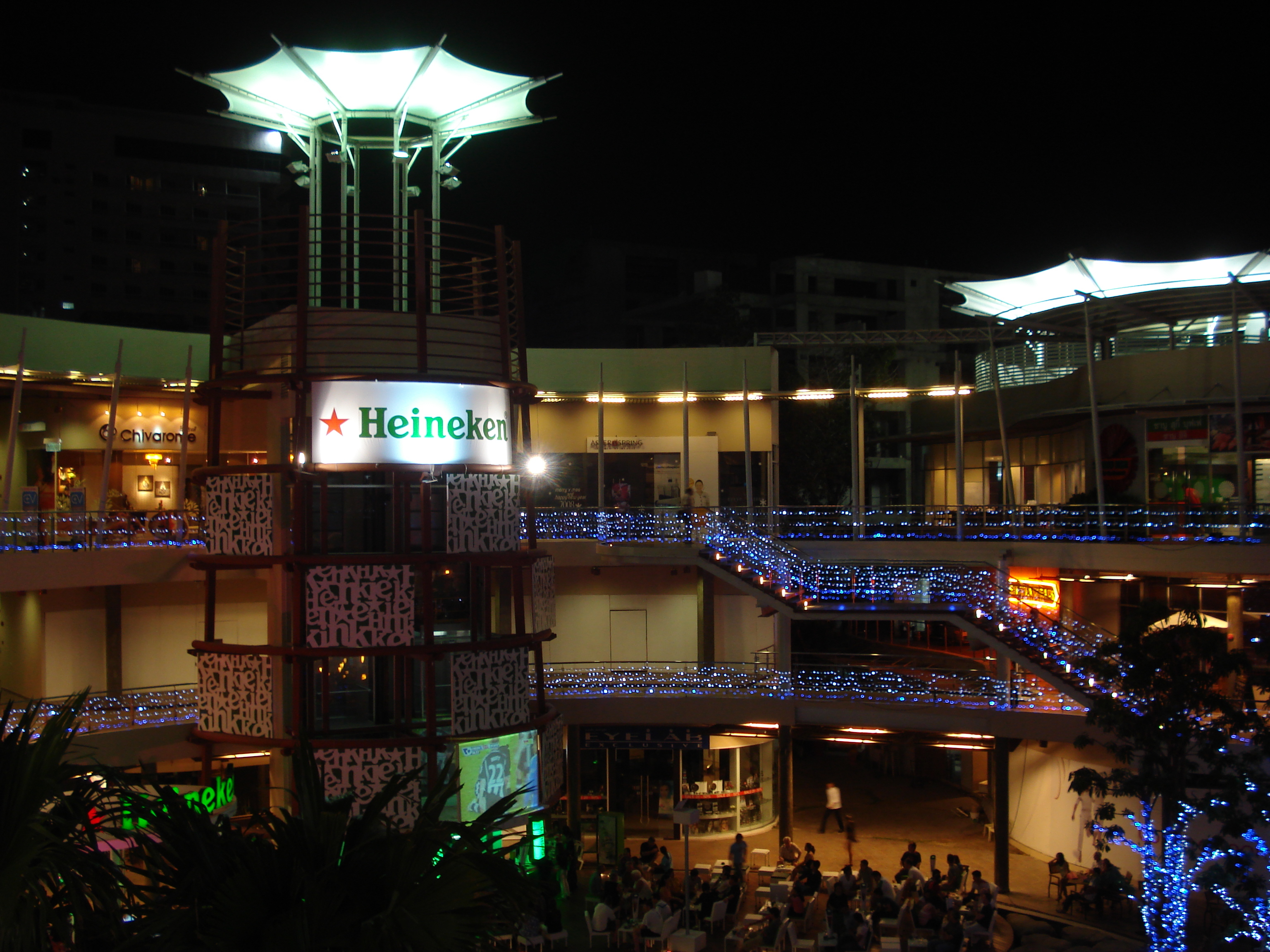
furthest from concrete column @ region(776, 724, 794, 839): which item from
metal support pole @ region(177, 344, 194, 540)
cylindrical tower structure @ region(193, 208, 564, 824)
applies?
metal support pole @ region(177, 344, 194, 540)

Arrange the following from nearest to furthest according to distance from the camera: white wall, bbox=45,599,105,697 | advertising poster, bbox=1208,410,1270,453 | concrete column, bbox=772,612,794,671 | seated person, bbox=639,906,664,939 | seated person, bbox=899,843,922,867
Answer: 1. seated person, bbox=639,906,664,939
2. seated person, bbox=899,843,922,867
3. white wall, bbox=45,599,105,697
4. advertising poster, bbox=1208,410,1270,453
5. concrete column, bbox=772,612,794,671

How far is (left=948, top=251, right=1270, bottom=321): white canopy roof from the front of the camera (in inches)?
1073

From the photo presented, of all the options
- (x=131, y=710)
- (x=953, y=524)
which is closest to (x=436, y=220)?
(x=131, y=710)

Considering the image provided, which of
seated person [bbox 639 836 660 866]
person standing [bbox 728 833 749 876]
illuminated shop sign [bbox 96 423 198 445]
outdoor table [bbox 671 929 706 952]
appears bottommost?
outdoor table [bbox 671 929 706 952]

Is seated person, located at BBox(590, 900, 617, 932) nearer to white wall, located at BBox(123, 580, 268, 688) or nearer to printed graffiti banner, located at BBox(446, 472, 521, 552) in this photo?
printed graffiti banner, located at BBox(446, 472, 521, 552)

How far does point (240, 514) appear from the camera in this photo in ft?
59.2

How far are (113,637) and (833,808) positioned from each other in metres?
16.5

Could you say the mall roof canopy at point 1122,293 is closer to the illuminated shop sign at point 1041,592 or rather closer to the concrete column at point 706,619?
the illuminated shop sign at point 1041,592

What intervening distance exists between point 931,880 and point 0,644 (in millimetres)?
18786

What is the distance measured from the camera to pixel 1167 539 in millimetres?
24094

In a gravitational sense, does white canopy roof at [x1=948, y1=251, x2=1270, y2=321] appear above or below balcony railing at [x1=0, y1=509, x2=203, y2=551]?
above

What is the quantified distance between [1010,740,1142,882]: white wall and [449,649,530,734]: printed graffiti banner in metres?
12.3

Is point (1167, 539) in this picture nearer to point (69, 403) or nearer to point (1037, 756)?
point (1037, 756)

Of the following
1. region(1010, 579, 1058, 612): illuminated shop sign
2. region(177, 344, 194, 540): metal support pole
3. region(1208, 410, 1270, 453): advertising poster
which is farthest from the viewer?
region(1010, 579, 1058, 612): illuminated shop sign
